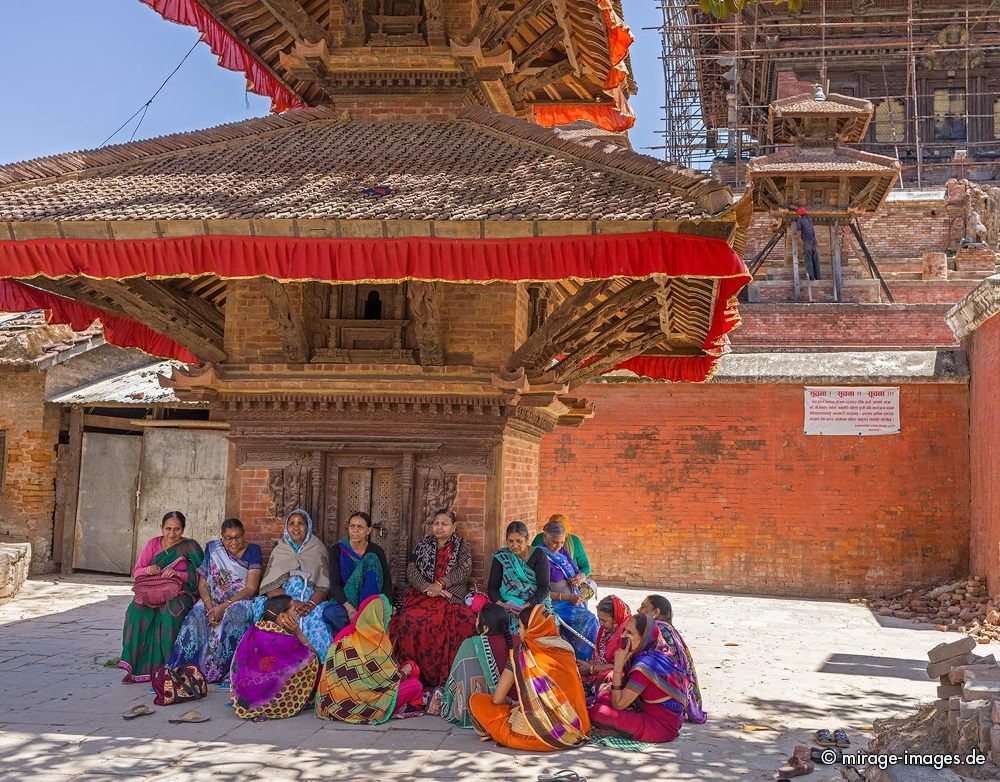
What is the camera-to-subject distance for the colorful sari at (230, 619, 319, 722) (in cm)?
634

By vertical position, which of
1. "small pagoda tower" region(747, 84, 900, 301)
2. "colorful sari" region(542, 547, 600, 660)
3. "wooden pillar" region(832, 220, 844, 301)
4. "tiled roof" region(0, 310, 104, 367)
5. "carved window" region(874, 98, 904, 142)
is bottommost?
"colorful sari" region(542, 547, 600, 660)

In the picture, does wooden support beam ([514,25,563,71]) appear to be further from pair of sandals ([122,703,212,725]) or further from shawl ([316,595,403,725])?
pair of sandals ([122,703,212,725])

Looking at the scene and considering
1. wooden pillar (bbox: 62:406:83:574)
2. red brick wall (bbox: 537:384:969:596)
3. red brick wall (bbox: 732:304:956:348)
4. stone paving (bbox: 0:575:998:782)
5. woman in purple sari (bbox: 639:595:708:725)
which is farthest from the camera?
red brick wall (bbox: 732:304:956:348)

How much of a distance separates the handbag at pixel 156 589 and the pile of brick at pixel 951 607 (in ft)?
27.7

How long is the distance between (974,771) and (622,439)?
370 inches

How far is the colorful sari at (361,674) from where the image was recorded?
6316 mm

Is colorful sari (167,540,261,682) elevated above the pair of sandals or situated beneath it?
elevated above

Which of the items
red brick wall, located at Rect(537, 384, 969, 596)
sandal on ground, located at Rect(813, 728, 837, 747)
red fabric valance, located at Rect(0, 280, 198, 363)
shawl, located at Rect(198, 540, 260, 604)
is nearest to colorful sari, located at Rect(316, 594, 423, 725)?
shawl, located at Rect(198, 540, 260, 604)

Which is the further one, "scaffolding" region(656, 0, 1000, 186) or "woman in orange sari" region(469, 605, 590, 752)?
"scaffolding" region(656, 0, 1000, 186)

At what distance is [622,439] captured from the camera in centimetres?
1418

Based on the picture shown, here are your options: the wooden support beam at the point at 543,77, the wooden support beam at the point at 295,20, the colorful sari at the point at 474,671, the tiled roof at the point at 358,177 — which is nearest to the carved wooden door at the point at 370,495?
the colorful sari at the point at 474,671

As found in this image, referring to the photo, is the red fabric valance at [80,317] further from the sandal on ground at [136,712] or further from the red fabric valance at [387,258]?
the sandal on ground at [136,712]

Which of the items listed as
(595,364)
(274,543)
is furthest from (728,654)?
(274,543)

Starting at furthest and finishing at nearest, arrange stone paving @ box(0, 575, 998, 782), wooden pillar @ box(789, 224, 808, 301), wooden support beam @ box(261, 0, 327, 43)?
1. wooden pillar @ box(789, 224, 808, 301)
2. wooden support beam @ box(261, 0, 327, 43)
3. stone paving @ box(0, 575, 998, 782)
